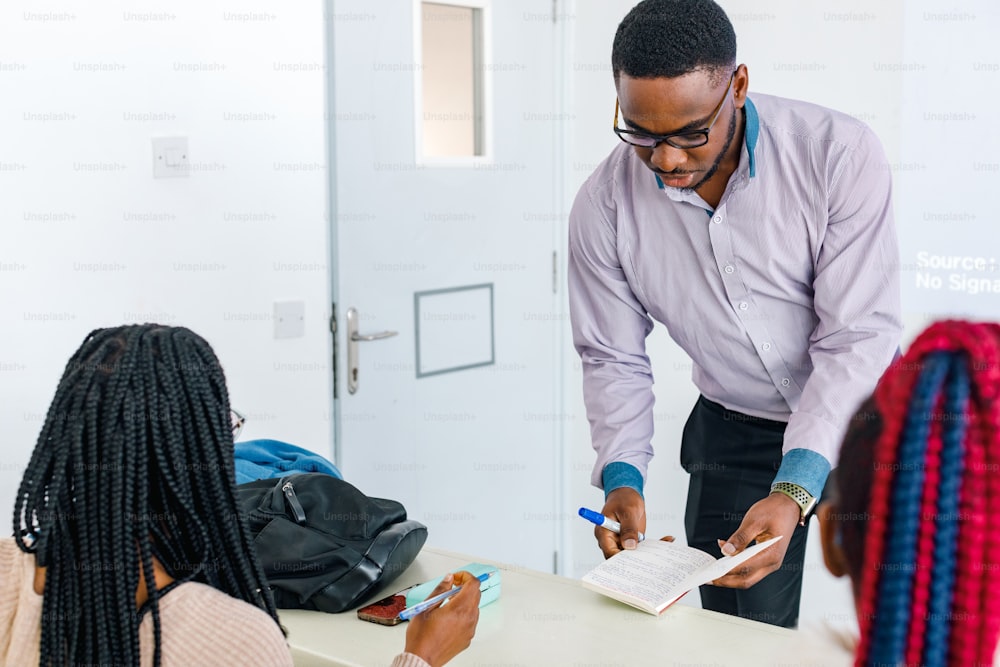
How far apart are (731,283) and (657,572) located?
0.57m

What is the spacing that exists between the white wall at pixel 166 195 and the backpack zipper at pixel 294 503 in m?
0.88

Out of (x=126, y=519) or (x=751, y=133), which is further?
(x=751, y=133)

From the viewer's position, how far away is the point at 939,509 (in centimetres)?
66

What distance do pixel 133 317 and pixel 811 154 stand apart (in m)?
1.61

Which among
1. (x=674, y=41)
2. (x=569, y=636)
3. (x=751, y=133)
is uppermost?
(x=674, y=41)

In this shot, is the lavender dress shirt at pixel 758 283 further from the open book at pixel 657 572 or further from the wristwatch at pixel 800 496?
the open book at pixel 657 572

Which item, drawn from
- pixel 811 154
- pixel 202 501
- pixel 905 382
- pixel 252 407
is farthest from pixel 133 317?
pixel 905 382

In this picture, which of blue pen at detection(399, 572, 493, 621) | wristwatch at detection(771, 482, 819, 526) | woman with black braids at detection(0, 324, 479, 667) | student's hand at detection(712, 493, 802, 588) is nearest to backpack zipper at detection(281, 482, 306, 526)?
blue pen at detection(399, 572, 493, 621)

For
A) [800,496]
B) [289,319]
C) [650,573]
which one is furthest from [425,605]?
[289,319]

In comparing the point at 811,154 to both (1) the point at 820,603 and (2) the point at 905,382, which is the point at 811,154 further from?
(1) the point at 820,603

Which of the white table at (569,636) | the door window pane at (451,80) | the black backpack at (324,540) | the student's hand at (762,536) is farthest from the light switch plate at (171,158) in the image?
the student's hand at (762,536)

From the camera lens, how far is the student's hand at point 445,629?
1298 millimetres

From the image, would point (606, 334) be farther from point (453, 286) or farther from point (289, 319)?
point (453, 286)

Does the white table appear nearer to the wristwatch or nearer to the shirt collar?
the wristwatch
